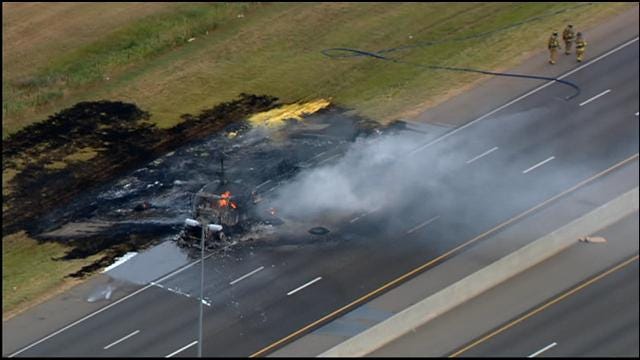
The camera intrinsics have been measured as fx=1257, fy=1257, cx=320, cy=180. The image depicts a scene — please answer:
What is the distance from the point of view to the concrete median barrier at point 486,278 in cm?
4781

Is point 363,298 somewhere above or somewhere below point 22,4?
below

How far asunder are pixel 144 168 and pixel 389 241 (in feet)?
49.3

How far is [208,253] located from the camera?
56.1 meters

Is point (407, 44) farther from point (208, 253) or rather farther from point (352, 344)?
point (352, 344)

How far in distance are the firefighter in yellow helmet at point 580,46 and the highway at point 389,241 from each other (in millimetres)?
1662

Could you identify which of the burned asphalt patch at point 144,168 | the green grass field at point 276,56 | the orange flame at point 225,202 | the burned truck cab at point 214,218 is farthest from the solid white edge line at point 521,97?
the orange flame at point 225,202

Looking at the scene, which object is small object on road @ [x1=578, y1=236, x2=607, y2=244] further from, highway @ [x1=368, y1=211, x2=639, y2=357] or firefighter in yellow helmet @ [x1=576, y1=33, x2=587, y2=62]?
firefighter in yellow helmet @ [x1=576, y1=33, x2=587, y2=62]

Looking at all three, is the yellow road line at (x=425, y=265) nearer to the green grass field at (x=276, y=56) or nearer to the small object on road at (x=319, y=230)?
the small object on road at (x=319, y=230)

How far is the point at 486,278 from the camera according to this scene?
5103 cm

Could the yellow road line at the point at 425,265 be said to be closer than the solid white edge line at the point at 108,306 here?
Yes

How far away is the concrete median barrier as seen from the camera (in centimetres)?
4781

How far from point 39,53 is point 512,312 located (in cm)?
3900

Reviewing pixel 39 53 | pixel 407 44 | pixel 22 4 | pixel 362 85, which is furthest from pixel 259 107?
pixel 22 4

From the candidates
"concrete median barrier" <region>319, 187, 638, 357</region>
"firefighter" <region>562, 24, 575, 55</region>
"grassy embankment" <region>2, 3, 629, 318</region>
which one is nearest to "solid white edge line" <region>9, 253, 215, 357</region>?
"concrete median barrier" <region>319, 187, 638, 357</region>
